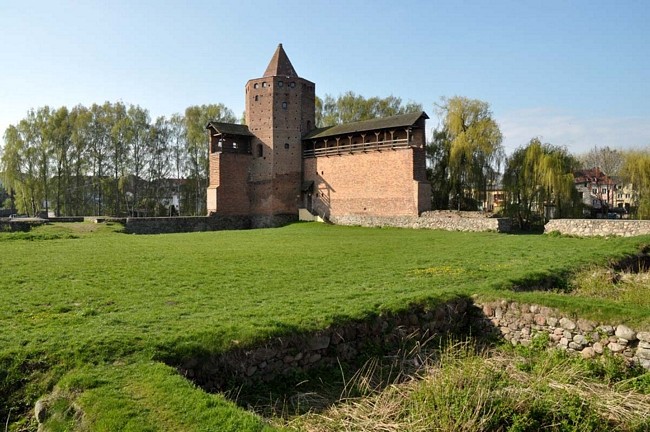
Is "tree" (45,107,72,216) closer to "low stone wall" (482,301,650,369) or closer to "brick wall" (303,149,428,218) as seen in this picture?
"brick wall" (303,149,428,218)

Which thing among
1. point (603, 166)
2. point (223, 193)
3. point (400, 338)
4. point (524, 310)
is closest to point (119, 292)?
point (400, 338)

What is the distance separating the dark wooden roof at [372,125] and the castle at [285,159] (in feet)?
0.36

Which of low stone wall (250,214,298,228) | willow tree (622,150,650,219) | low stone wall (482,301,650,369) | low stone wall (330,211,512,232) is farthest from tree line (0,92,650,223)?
low stone wall (482,301,650,369)

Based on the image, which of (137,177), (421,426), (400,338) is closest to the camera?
(421,426)

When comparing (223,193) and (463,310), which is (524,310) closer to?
(463,310)

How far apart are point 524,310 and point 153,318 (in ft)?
20.1

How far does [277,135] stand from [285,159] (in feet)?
6.43

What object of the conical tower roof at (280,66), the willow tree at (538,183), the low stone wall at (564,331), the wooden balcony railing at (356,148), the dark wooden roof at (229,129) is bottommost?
the low stone wall at (564,331)

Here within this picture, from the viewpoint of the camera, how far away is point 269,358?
625cm

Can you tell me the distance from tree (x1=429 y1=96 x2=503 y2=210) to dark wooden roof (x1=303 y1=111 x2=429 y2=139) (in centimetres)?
414

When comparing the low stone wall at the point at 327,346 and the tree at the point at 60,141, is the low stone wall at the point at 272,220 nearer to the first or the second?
the tree at the point at 60,141

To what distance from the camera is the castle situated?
34.5m

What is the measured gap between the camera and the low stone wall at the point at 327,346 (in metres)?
5.91

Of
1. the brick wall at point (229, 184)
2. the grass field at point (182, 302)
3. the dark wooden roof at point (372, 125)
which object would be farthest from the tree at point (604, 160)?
the grass field at point (182, 302)
